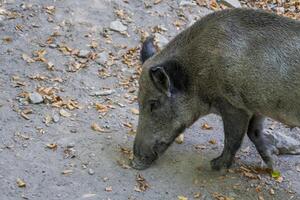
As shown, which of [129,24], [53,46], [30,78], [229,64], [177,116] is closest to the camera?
[229,64]

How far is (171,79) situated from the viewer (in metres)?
7.23

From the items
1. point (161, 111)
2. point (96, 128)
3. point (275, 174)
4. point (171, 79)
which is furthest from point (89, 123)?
point (275, 174)

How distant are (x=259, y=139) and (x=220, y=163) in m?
Result: 0.58

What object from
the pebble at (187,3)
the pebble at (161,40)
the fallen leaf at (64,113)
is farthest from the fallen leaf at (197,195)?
the pebble at (187,3)

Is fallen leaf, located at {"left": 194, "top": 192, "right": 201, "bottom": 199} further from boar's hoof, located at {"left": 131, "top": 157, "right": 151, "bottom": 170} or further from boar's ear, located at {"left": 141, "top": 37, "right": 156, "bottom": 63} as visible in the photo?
boar's ear, located at {"left": 141, "top": 37, "right": 156, "bottom": 63}

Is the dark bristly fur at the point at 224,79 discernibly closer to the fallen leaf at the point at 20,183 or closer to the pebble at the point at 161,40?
the fallen leaf at the point at 20,183

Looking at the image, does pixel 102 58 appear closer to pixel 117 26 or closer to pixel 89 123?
pixel 117 26

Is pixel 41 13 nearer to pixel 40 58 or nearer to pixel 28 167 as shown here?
Result: pixel 40 58

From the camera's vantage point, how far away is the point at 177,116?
736 cm

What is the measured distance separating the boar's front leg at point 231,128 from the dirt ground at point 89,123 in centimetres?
20

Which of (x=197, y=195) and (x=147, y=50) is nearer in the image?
(x=197, y=195)

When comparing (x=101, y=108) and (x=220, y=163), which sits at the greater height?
(x=220, y=163)

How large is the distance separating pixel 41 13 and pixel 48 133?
8.71 ft

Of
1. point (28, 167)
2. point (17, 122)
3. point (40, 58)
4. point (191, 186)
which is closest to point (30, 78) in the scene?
point (40, 58)
